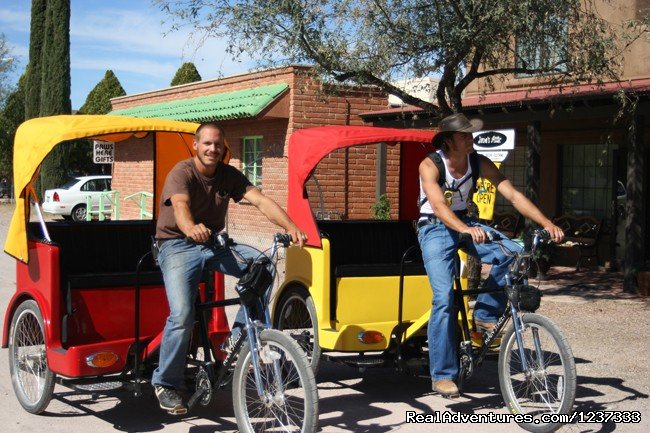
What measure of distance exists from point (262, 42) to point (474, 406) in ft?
22.1

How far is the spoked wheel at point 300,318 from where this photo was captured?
21.3 ft

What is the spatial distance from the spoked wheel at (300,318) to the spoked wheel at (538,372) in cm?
145

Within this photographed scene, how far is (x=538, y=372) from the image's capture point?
5434 millimetres

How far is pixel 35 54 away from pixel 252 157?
13.9 metres

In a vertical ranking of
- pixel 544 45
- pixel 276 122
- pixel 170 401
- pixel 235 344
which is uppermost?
pixel 544 45

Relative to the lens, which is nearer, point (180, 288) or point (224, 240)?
point (224, 240)

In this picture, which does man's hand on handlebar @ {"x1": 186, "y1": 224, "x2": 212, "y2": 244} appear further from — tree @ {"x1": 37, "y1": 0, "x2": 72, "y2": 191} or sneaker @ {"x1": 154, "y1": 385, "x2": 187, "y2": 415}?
tree @ {"x1": 37, "y1": 0, "x2": 72, "y2": 191}

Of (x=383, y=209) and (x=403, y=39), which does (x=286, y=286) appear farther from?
(x=383, y=209)

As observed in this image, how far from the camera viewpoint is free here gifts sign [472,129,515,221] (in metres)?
11.5

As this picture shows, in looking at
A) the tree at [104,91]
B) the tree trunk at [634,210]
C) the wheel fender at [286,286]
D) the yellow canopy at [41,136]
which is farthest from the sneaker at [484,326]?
the tree at [104,91]

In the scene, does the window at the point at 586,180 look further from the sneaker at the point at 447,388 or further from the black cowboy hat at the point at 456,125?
the sneaker at the point at 447,388

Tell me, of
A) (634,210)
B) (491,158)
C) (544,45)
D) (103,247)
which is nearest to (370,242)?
(103,247)

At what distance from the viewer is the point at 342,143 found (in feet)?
21.7

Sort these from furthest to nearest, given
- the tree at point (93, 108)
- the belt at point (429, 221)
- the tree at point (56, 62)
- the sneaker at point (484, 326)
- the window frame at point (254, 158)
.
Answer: the tree at point (93, 108) → the tree at point (56, 62) → the window frame at point (254, 158) → the sneaker at point (484, 326) → the belt at point (429, 221)
